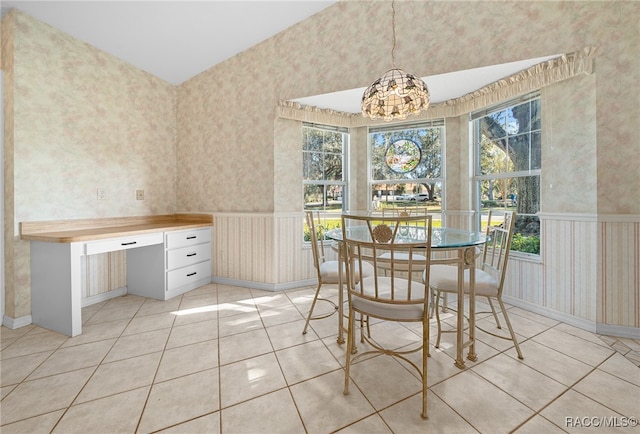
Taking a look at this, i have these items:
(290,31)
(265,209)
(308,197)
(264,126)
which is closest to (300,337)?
(265,209)

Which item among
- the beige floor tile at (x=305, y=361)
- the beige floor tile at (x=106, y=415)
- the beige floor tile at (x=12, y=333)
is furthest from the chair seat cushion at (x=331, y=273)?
the beige floor tile at (x=12, y=333)

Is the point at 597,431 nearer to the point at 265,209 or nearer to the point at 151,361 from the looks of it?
the point at 151,361

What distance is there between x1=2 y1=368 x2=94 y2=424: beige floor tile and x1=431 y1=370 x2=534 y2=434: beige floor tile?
2.04 meters

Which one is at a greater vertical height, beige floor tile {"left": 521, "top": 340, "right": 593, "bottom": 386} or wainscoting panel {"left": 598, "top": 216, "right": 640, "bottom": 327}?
wainscoting panel {"left": 598, "top": 216, "right": 640, "bottom": 327}

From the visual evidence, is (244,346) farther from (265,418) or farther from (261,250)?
(261,250)

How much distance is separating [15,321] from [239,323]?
1.87m

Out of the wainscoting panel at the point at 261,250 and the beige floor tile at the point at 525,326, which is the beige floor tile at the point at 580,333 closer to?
the beige floor tile at the point at 525,326

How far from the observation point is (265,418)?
1311 mm

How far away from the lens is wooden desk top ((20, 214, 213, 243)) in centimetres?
220

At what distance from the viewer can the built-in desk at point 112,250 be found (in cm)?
214

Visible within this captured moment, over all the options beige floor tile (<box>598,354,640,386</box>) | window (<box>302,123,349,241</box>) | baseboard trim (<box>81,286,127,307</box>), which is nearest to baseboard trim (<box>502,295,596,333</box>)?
beige floor tile (<box>598,354,640,386</box>)

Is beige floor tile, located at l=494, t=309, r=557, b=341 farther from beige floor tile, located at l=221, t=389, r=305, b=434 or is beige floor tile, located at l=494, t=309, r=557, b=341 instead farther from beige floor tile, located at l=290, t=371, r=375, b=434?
beige floor tile, located at l=221, t=389, r=305, b=434

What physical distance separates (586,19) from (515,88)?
0.62m

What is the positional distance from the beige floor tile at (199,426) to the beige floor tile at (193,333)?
0.82 m
